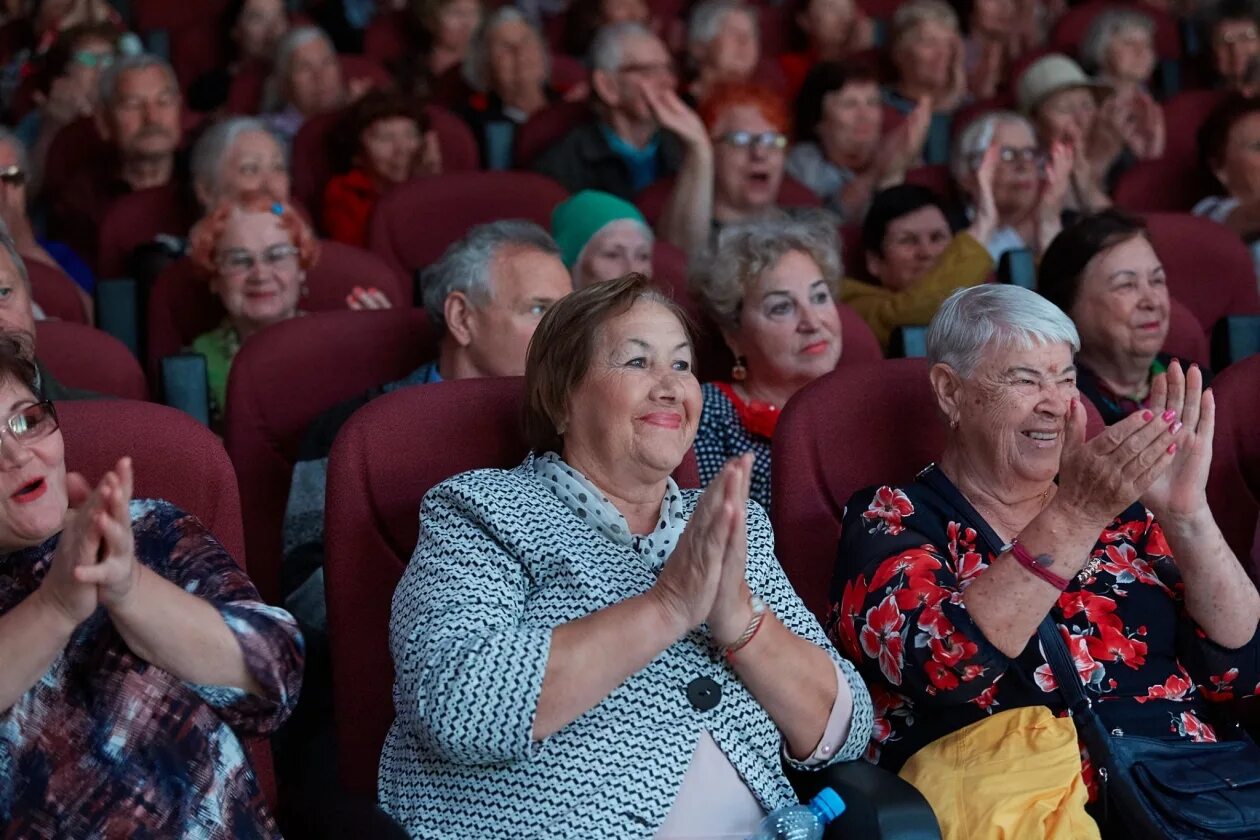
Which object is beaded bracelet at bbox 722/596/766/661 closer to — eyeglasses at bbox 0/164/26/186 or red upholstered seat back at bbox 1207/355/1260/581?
red upholstered seat back at bbox 1207/355/1260/581

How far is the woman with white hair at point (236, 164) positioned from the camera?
3.82 meters

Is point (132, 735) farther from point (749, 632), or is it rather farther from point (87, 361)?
point (87, 361)

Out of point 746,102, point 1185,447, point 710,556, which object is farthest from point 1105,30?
point 710,556

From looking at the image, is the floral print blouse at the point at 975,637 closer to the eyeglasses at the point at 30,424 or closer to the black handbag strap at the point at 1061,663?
the black handbag strap at the point at 1061,663

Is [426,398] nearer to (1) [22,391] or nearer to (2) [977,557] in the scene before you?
(1) [22,391]

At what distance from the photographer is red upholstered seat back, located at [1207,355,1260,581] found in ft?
8.17

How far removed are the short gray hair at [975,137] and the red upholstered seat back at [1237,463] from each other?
67.4 inches

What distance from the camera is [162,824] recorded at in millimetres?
1616

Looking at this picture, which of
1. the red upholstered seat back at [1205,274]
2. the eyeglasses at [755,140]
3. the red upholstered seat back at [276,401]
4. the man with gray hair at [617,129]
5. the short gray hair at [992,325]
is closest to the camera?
the short gray hair at [992,325]

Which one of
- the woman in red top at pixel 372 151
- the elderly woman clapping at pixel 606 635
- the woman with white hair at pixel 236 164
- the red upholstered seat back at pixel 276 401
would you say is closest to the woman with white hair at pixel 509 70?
the woman in red top at pixel 372 151

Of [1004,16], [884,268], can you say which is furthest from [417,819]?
[1004,16]

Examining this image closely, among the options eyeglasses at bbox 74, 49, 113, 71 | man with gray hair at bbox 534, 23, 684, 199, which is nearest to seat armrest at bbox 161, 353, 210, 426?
man with gray hair at bbox 534, 23, 684, 199

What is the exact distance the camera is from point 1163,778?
6.28 feet

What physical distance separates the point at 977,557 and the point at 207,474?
987 millimetres
